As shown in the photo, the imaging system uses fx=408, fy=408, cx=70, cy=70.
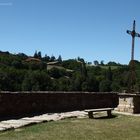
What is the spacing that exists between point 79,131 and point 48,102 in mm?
5059

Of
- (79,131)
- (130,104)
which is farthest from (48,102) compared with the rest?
(79,131)

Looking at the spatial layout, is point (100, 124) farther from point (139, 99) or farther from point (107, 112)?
point (139, 99)

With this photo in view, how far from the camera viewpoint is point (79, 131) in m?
10.3

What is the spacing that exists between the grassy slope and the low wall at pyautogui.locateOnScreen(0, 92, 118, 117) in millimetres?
1843

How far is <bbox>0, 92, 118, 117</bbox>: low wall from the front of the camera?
42.8 feet

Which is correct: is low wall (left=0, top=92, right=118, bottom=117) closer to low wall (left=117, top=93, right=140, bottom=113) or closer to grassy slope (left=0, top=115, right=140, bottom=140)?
grassy slope (left=0, top=115, right=140, bottom=140)

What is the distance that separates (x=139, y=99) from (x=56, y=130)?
611cm

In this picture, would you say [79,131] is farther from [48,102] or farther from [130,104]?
[130,104]

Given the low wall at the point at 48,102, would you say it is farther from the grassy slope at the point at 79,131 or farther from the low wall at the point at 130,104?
the low wall at the point at 130,104

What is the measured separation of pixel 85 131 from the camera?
10367 millimetres

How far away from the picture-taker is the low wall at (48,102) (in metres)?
13.1

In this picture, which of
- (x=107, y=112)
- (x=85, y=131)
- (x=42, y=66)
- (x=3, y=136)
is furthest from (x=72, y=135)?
(x=42, y=66)

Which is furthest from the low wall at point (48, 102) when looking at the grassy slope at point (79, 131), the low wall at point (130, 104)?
the low wall at point (130, 104)

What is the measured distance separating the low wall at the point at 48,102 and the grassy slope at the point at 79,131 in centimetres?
184
